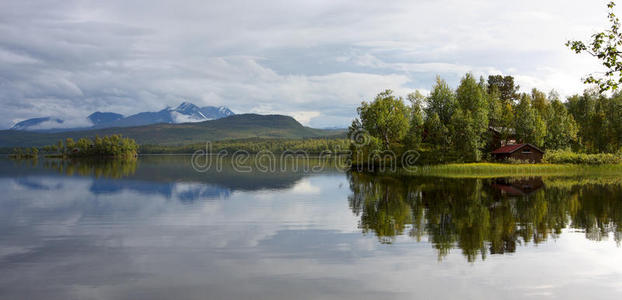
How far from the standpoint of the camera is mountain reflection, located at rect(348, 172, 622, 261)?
1841cm

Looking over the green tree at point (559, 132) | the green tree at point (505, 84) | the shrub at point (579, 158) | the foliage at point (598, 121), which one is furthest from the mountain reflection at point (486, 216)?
the green tree at point (505, 84)

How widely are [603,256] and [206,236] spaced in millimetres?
16273

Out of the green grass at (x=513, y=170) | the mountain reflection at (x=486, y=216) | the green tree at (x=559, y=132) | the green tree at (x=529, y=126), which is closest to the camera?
the mountain reflection at (x=486, y=216)

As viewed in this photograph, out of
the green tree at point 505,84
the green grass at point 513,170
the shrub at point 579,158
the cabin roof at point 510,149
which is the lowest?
the green grass at point 513,170

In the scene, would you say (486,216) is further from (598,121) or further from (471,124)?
(598,121)

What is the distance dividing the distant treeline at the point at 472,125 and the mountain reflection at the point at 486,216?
120 ft

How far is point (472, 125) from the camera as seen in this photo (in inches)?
2881

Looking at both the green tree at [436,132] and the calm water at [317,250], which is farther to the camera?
the green tree at [436,132]

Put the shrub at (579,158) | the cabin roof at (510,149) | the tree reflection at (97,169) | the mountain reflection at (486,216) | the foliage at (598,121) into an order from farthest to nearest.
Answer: the foliage at (598,121) < the cabin roof at (510,149) < the shrub at (579,158) < the tree reflection at (97,169) < the mountain reflection at (486,216)

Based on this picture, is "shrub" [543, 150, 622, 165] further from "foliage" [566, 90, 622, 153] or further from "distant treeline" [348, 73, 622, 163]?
"foliage" [566, 90, 622, 153]

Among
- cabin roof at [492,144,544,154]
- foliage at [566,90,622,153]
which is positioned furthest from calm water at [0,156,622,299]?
foliage at [566,90,622,153]

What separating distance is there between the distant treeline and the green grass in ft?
20.0

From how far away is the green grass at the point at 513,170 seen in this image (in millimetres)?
63562

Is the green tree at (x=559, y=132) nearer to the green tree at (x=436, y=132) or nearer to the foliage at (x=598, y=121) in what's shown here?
the foliage at (x=598, y=121)
